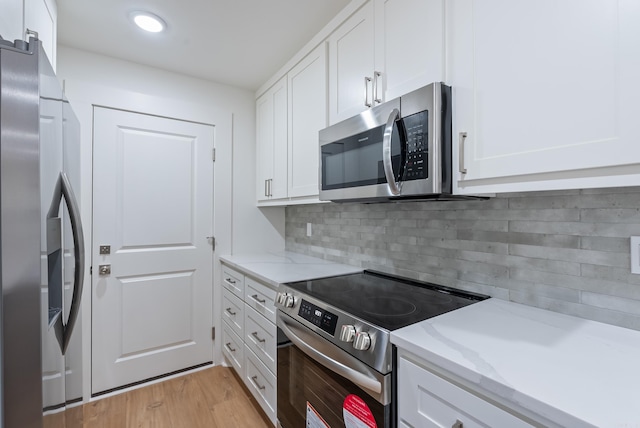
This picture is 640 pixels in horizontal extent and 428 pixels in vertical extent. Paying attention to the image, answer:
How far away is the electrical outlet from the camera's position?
2.99 ft

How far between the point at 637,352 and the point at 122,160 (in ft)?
9.01

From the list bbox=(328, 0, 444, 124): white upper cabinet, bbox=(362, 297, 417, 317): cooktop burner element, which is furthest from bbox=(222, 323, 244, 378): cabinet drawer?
bbox=(328, 0, 444, 124): white upper cabinet

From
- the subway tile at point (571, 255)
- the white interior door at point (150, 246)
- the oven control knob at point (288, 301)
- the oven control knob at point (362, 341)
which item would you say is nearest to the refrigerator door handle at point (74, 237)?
the oven control knob at point (288, 301)

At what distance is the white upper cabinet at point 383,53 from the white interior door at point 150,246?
1363 millimetres

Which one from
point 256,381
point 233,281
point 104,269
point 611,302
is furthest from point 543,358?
point 104,269

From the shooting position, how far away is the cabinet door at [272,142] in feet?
7.25

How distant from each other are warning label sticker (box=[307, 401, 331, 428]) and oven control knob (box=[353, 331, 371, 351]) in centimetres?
45

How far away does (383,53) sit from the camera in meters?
1.34

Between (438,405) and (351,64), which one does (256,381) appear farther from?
(351,64)

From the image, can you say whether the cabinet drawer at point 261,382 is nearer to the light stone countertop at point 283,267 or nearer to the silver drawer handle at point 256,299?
the silver drawer handle at point 256,299

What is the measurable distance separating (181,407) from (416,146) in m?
2.15

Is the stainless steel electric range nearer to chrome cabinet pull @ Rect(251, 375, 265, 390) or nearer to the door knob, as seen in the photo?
chrome cabinet pull @ Rect(251, 375, 265, 390)

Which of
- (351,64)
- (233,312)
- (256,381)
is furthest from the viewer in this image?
(233,312)

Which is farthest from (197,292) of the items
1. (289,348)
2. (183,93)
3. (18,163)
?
(18,163)
